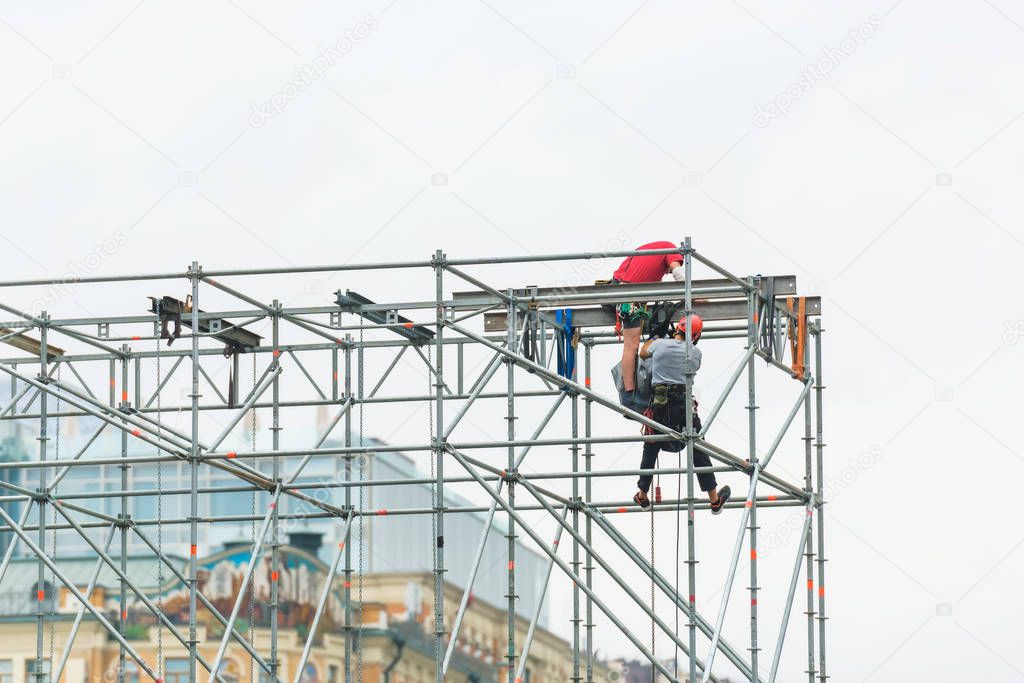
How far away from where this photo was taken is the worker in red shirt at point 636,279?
905 inches

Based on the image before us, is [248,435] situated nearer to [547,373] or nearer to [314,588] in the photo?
[314,588]

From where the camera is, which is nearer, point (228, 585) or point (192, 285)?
point (192, 285)

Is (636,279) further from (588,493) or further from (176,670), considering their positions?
(176,670)

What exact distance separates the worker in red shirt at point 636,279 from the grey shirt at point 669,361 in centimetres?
84

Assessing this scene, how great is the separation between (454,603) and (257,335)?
46775mm

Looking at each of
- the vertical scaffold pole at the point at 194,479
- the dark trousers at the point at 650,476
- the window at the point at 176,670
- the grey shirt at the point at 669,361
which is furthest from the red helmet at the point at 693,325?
the window at the point at 176,670

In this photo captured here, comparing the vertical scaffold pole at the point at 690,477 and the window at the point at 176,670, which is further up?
the window at the point at 176,670

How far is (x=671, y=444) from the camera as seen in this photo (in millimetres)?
22531

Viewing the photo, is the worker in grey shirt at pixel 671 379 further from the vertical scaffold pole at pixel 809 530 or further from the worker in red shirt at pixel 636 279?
the vertical scaffold pole at pixel 809 530

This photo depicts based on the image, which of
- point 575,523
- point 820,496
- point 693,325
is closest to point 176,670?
point 575,523

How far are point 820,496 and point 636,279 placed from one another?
3642mm

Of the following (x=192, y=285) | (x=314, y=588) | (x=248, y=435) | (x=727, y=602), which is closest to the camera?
(x=727, y=602)

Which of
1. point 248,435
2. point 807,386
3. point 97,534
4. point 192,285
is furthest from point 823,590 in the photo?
point 97,534

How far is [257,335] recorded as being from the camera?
89.8ft
